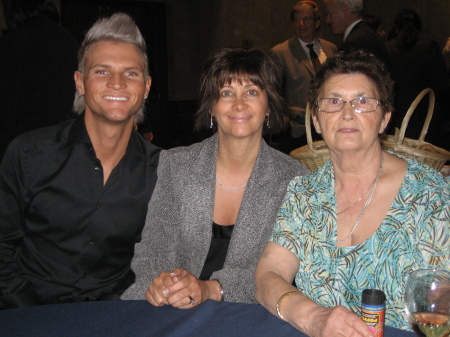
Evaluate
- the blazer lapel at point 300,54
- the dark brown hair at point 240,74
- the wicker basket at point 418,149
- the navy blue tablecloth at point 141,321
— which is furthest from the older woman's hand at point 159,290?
the blazer lapel at point 300,54

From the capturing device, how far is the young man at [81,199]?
6.70 feet

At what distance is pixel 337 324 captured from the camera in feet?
4.00

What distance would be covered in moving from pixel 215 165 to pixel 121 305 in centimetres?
104

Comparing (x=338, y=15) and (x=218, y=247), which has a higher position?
(x=338, y=15)

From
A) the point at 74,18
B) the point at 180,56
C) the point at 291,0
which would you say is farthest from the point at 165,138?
the point at 291,0

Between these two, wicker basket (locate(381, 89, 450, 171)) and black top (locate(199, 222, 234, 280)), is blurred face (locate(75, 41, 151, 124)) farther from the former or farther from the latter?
wicker basket (locate(381, 89, 450, 171))

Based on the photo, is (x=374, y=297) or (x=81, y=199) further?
(x=81, y=199)

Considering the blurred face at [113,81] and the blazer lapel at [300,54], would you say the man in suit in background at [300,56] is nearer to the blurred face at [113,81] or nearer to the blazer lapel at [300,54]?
the blazer lapel at [300,54]

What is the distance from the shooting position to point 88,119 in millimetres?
2205

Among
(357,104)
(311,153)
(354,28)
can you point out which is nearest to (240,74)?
(311,153)

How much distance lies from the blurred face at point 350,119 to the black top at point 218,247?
26.3 inches

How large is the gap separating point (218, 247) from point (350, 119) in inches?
33.5

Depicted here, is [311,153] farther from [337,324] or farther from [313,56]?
[313,56]

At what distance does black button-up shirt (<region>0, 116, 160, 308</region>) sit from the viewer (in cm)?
204
